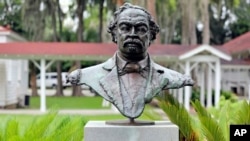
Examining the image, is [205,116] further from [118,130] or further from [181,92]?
[181,92]

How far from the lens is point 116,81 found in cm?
613

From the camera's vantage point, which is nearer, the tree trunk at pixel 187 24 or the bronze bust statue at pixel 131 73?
the bronze bust statue at pixel 131 73

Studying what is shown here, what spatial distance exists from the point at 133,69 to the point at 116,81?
22 cm

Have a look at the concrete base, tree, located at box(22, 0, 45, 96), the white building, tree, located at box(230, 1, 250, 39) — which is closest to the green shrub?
the concrete base

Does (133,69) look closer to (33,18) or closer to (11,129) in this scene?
(11,129)

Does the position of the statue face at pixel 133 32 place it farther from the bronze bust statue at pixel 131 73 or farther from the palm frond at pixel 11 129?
the palm frond at pixel 11 129

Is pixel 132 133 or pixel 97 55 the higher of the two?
pixel 97 55

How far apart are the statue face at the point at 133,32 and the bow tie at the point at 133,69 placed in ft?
0.43

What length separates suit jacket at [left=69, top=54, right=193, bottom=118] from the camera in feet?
19.8

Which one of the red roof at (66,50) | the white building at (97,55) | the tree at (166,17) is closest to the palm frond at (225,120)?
the white building at (97,55)

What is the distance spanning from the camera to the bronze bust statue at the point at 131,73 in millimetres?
5938

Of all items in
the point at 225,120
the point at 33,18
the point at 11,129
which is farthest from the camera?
the point at 33,18

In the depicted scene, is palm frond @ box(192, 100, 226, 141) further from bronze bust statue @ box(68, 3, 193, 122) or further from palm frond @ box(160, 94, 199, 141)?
bronze bust statue @ box(68, 3, 193, 122)

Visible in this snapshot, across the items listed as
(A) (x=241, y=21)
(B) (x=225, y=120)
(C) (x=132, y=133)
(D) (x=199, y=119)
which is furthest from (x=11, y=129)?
(A) (x=241, y=21)
